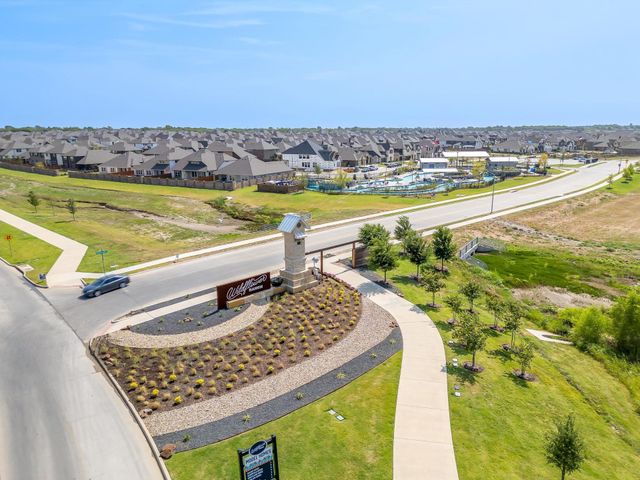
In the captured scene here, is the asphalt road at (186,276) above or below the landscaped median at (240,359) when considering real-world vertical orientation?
above

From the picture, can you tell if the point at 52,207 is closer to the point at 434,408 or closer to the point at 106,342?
the point at 106,342

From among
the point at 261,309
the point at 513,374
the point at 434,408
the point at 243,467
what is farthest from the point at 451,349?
the point at 243,467

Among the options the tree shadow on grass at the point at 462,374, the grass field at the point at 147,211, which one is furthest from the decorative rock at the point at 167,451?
the grass field at the point at 147,211

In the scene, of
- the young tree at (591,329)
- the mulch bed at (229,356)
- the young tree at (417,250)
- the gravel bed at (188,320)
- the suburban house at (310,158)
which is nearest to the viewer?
the mulch bed at (229,356)

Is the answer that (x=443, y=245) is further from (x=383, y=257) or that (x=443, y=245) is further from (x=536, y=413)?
(x=536, y=413)

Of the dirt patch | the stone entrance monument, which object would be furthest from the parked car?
the dirt patch

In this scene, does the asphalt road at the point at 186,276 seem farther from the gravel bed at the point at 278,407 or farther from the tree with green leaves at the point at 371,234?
the gravel bed at the point at 278,407

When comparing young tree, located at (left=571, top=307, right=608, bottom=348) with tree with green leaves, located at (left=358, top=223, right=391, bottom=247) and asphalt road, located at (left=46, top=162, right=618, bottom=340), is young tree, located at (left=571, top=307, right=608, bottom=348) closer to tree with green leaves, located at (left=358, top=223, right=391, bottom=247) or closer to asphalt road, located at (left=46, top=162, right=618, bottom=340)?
tree with green leaves, located at (left=358, top=223, right=391, bottom=247)
